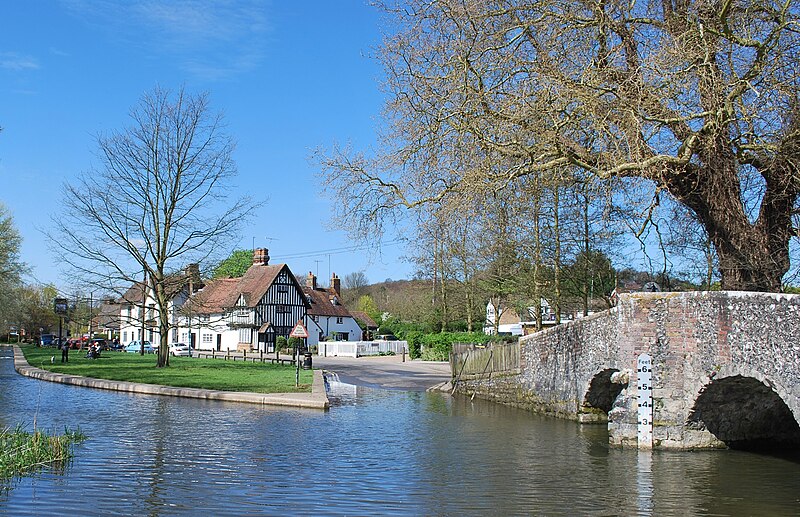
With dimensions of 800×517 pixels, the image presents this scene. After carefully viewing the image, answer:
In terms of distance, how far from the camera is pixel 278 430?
1484 cm

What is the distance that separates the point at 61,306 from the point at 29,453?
25950mm

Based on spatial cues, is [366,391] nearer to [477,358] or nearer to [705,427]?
[477,358]

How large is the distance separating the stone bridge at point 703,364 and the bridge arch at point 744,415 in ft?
0.06

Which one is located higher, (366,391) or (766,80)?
(766,80)

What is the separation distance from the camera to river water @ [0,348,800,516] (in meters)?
9.10

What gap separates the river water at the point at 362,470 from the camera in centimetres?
910

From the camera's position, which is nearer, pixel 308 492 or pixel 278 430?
pixel 308 492

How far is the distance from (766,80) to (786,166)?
4.96ft

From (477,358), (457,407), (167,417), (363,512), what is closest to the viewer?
(363,512)

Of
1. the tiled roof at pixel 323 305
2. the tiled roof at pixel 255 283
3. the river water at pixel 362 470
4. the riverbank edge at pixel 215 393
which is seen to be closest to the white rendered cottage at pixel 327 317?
the tiled roof at pixel 323 305

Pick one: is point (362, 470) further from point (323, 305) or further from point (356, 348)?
point (323, 305)

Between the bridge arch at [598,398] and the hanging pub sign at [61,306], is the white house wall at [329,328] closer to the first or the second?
the hanging pub sign at [61,306]

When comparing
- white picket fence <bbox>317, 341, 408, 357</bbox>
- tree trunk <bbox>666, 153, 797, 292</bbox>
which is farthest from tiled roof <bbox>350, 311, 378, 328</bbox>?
tree trunk <bbox>666, 153, 797, 292</bbox>

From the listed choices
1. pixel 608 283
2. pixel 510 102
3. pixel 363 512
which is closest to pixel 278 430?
pixel 363 512
